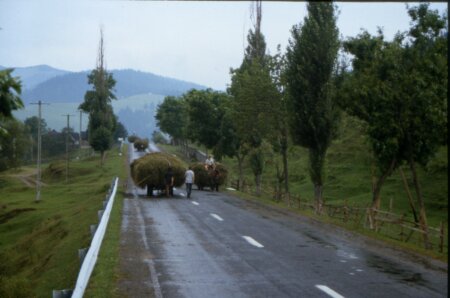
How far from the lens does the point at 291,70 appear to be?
28.6m

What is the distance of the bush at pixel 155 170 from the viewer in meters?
30.8

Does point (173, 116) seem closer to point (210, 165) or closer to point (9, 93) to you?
point (210, 165)

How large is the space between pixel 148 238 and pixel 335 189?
3628 centimetres

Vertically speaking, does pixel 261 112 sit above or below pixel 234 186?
above

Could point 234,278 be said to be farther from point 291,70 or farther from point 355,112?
point 291,70

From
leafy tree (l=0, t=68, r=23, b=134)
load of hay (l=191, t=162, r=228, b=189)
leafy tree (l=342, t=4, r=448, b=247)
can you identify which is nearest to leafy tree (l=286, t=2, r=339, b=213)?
leafy tree (l=342, t=4, r=448, b=247)

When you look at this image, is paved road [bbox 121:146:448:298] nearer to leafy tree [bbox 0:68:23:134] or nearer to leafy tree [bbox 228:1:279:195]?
leafy tree [bbox 0:68:23:134]

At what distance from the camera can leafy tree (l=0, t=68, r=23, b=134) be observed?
4.82 meters

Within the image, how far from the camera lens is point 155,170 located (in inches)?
1212

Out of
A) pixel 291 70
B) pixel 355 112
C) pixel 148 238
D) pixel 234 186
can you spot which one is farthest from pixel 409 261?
pixel 234 186

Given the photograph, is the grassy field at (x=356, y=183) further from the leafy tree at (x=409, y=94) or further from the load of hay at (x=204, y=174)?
the leafy tree at (x=409, y=94)

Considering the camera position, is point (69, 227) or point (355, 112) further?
point (69, 227)

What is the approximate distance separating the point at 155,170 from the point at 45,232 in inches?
257

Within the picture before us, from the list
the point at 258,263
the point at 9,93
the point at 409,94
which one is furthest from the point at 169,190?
the point at 9,93
